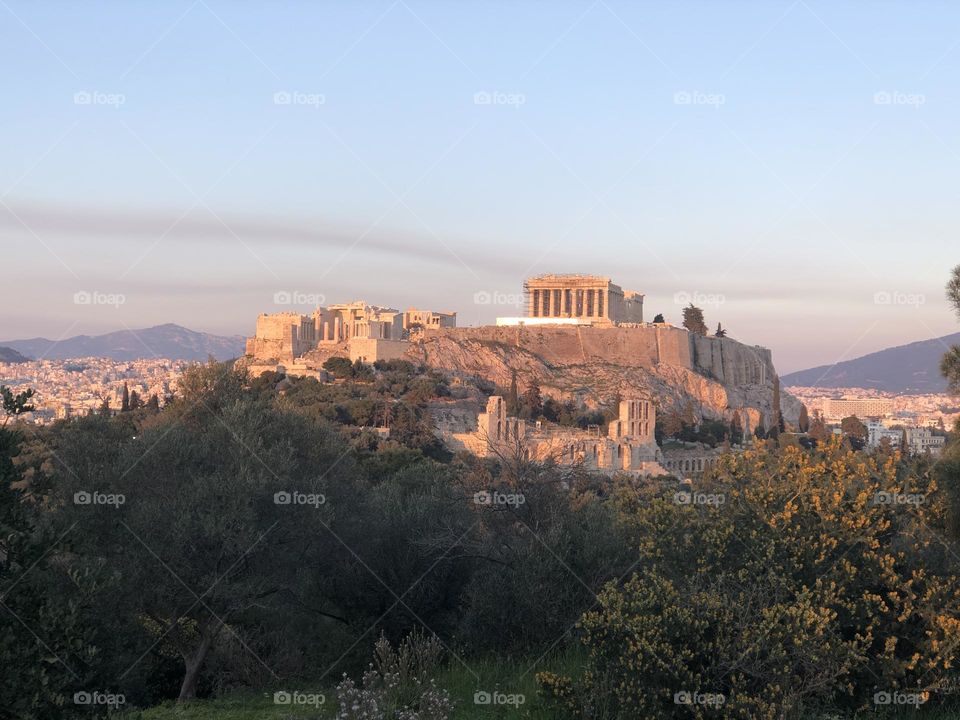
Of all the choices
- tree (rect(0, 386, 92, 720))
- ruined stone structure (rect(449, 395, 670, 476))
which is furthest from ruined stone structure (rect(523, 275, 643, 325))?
tree (rect(0, 386, 92, 720))

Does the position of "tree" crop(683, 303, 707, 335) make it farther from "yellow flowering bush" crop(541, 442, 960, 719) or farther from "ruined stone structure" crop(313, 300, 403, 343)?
"yellow flowering bush" crop(541, 442, 960, 719)

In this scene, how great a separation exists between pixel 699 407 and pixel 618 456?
31551mm

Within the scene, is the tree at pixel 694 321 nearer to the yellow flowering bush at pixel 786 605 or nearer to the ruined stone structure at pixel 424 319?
the ruined stone structure at pixel 424 319

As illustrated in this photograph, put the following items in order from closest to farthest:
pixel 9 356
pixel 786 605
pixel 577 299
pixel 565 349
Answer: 1. pixel 786 605
2. pixel 565 349
3. pixel 9 356
4. pixel 577 299

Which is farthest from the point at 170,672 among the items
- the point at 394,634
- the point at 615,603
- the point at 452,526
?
the point at 615,603

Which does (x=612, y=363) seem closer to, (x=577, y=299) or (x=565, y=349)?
(x=565, y=349)

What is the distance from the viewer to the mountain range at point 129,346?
423 feet

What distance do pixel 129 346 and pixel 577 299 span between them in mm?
67193

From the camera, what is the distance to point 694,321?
9794cm

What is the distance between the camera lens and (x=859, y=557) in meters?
9.91

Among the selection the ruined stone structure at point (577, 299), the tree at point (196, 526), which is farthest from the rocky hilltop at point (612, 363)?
the tree at point (196, 526)

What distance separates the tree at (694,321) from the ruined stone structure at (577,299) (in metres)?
6.02

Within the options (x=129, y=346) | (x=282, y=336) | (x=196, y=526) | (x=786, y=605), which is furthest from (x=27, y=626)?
(x=129, y=346)

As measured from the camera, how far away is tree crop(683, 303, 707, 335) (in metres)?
97.5
